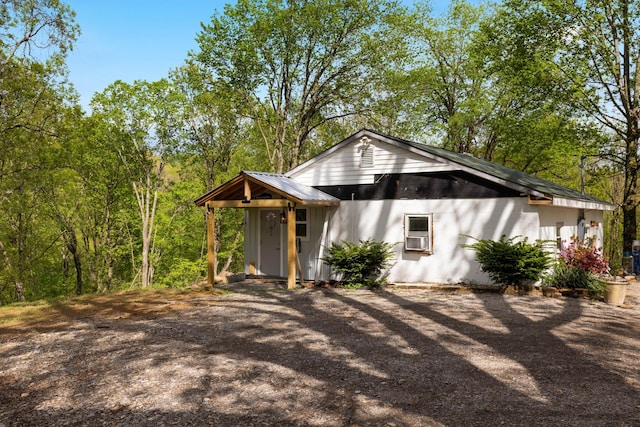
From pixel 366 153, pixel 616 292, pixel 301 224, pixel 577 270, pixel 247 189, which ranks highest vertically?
pixel 366 153

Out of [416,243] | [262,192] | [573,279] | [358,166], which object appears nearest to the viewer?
[573,279]

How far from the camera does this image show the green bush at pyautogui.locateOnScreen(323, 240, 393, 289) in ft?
48.6

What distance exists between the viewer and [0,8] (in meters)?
16.9

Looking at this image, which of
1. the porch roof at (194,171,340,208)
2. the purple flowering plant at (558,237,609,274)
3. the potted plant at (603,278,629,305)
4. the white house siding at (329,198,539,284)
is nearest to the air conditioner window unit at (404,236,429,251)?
the white house siding at (329,198,539,284)

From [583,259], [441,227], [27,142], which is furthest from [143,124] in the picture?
[583,259]

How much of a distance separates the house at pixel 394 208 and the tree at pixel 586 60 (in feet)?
17.9

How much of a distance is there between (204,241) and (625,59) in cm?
2697

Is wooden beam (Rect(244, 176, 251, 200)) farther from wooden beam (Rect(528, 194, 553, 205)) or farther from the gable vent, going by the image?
wooden beam (Rect(528, 194, 553, 205))

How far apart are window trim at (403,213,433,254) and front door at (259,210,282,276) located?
4.25 metres

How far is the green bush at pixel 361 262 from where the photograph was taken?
1482 centimetres

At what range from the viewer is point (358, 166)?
15836mm

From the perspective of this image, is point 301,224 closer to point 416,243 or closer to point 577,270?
point 416,243

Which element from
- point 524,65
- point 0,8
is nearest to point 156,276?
point 0,8

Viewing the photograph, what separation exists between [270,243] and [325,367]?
10307mm
